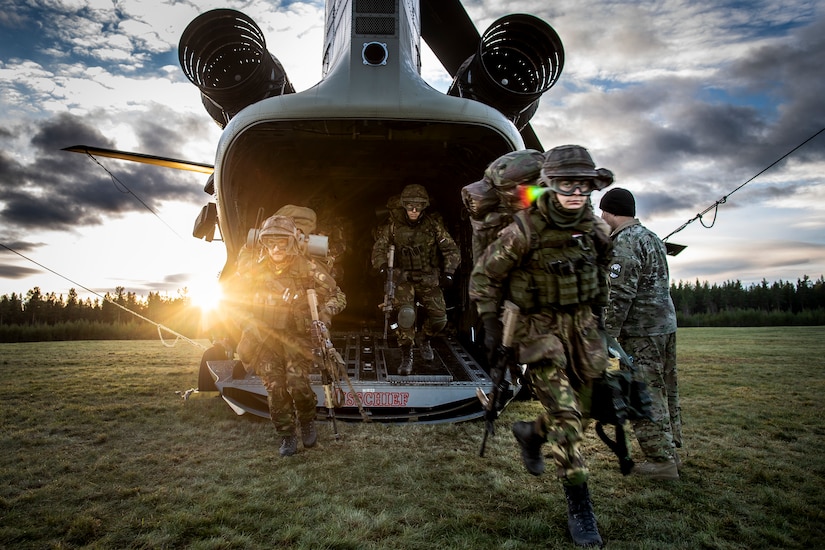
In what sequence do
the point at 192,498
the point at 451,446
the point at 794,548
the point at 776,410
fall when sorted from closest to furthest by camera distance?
the point at 794,548 < the point at 192,498 < the point at 451,446 < the point at 776,410

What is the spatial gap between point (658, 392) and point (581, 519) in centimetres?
140

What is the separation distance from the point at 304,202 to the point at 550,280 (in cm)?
539

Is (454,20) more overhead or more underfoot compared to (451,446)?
more overhead

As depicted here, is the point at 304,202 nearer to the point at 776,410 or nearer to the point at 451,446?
the point at 451,446

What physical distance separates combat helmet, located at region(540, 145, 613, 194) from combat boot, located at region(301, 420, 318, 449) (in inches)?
112

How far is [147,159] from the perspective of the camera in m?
8.25

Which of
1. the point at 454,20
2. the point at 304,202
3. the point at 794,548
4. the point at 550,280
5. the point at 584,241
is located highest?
the point at 454,20

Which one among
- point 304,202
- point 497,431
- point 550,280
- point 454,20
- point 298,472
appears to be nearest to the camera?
point 550,280

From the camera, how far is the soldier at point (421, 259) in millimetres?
5914

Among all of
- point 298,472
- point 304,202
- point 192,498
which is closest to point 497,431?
point 298,472

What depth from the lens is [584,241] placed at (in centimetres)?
293

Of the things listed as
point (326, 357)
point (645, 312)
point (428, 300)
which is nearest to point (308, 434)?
point (326, 357)

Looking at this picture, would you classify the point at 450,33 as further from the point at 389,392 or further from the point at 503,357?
the point at 503,357

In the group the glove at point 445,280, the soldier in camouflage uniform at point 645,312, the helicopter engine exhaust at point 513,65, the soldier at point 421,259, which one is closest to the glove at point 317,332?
the soldier at point 421,259
